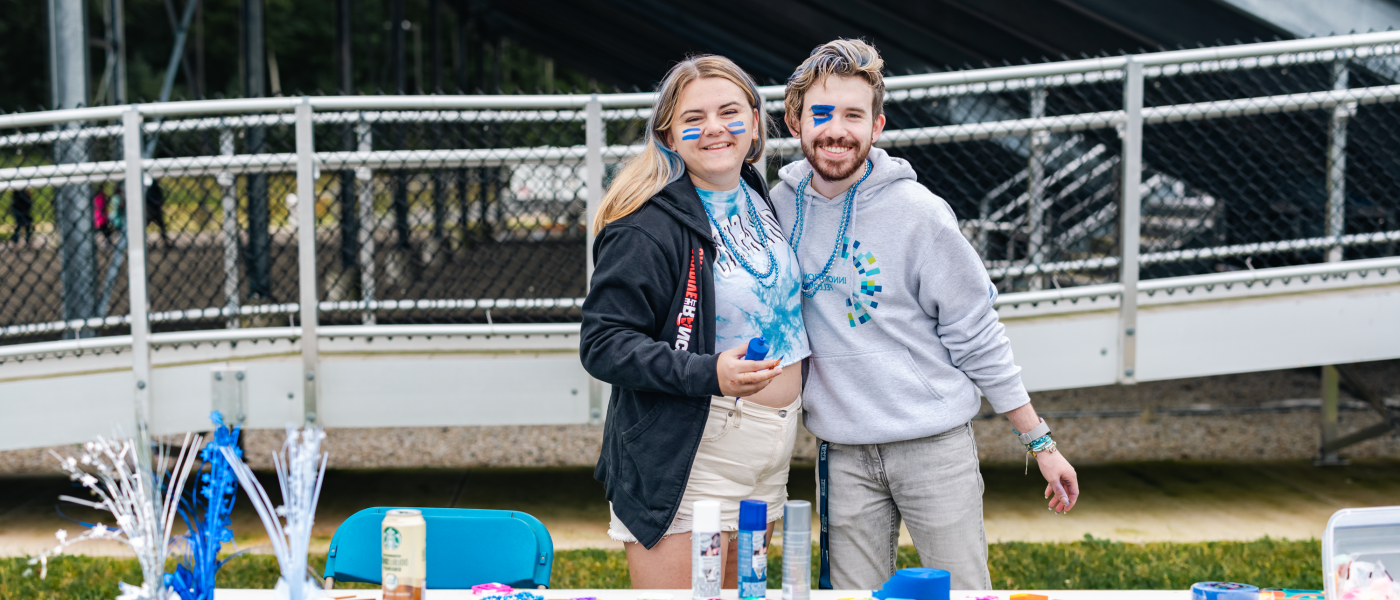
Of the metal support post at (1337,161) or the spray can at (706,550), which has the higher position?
the metal support post at (1337,161)

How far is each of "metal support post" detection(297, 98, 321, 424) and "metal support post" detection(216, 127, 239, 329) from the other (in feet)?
1.17

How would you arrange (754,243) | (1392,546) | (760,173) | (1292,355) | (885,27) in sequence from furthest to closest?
1. (885,27)
2. (1292,355)
3. (760,173)
4. (754,243)
5. (1392,546)

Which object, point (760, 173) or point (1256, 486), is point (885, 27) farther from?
point (760, 173)

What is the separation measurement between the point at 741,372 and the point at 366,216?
3237mm

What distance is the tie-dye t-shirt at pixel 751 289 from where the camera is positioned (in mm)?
2082

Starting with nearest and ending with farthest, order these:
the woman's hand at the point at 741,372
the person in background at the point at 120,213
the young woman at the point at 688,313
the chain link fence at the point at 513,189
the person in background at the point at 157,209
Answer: the woman's hand at the point at 741,372 < the young woman at the point at 688,313 < the chain link fence at the point at 513,189 < the person in background at the point at 157,209 < the person in background at the point at 120,213

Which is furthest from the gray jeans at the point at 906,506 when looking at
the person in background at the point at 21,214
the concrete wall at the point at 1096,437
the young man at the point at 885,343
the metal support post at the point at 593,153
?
the person in background at the point at 21,214

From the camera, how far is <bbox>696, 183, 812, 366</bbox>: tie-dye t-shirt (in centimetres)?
208

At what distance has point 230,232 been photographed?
4547 mm

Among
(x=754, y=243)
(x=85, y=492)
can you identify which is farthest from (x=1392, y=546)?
(x=85, y=492)

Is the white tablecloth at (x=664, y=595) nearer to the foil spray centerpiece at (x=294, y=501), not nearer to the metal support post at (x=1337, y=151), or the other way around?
the foil spray centerpiece at (x=294, y=501)

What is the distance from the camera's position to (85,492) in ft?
17.6

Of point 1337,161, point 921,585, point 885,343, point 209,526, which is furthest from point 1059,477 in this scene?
point 1337,161

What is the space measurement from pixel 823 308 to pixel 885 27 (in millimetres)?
7126
